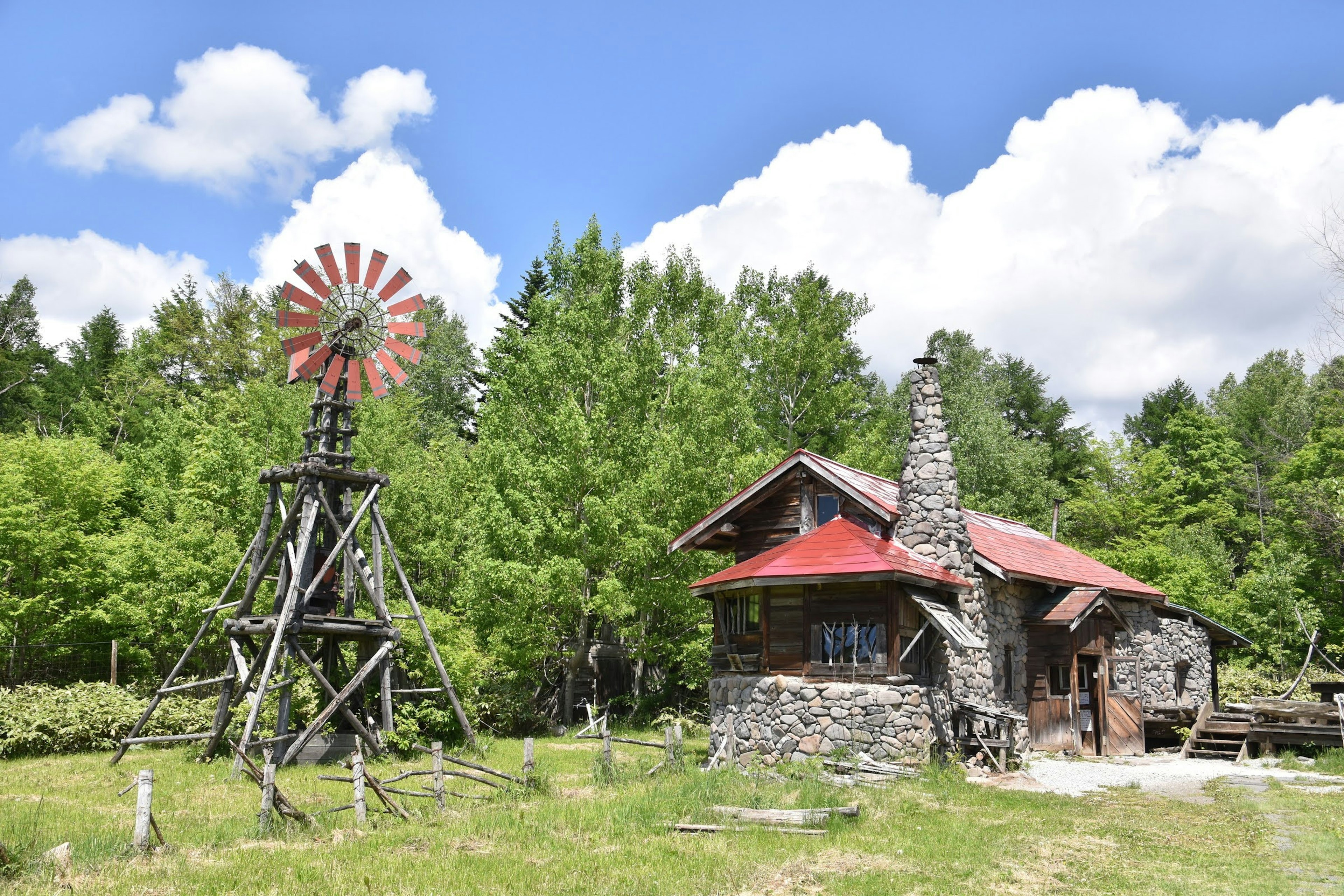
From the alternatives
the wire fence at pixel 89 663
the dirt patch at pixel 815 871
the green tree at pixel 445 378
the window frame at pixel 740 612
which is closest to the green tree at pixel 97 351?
the green tree at pixel 445 378

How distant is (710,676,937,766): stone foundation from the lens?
1852 cm

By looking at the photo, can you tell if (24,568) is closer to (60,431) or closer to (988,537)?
(60,431)

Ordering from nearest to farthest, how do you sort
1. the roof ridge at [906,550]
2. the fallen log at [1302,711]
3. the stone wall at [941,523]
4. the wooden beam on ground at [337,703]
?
the wooden beam on ground at [337,703] → the roof ridge at [906,550] → the stone wall at [941,523] → the fallen log at [1302,711]

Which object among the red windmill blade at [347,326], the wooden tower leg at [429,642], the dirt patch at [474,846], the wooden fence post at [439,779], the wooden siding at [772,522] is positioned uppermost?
A: the red windmill blade at [347,326]

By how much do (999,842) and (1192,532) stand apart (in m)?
38.6

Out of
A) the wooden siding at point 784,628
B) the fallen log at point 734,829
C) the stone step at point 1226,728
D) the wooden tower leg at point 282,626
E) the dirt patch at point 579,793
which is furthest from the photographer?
the stone step at point 1226,728

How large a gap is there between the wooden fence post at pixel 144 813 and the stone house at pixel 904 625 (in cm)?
1138

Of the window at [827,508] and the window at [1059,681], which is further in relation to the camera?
the window at [1059,681]

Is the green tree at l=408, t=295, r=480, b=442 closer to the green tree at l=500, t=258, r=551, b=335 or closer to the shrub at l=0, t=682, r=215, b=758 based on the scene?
the green tree at l=500, t=258, r=551, b=335

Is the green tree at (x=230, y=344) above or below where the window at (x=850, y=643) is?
above

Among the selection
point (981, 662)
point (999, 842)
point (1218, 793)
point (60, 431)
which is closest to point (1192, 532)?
point (981, 662)

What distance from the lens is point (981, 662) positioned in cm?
2159

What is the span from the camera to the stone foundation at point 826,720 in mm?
18516

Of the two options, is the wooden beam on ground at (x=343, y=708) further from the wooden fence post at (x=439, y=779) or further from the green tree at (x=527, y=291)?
the green tree at (x=527, y=291)
